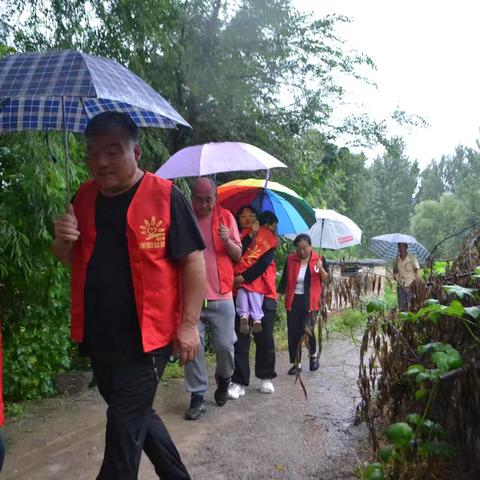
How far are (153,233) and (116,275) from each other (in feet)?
0.82

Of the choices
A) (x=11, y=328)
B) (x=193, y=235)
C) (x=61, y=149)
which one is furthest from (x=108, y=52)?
(x=193, y=235)

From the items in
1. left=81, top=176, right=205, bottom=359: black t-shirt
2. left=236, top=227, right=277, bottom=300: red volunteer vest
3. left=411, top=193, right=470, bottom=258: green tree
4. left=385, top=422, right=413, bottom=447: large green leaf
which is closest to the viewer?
left=385, top=422, right=413, bottom=447: large green leaf

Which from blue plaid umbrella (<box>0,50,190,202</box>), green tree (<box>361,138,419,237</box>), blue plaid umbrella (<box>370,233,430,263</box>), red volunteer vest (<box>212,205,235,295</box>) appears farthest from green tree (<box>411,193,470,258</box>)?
blue plaid umbrella (<box>0,50,190,202</box>)

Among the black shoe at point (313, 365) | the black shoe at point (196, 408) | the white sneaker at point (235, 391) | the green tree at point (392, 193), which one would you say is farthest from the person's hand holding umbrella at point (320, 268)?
the green tree at point (392, 193)

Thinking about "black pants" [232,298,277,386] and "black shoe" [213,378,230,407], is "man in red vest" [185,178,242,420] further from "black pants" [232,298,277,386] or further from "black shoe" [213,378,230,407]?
"black pants" [232,298,277,386]

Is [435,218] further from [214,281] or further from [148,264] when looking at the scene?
[148,264]

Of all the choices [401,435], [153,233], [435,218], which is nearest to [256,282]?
[153,233]

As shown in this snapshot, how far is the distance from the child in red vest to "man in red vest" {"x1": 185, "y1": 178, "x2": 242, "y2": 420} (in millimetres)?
670

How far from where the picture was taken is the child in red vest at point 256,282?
5.40 metres

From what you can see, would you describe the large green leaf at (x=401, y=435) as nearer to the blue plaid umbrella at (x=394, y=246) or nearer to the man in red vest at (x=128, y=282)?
the man in red vest at (x=128, y=282)

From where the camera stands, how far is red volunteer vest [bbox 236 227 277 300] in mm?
5445

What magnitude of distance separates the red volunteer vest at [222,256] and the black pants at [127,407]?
6.55 feet

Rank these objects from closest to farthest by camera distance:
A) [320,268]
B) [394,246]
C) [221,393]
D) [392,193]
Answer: [221,393] → [320,268] → [394,246] → [392,193]

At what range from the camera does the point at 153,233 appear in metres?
2.52
